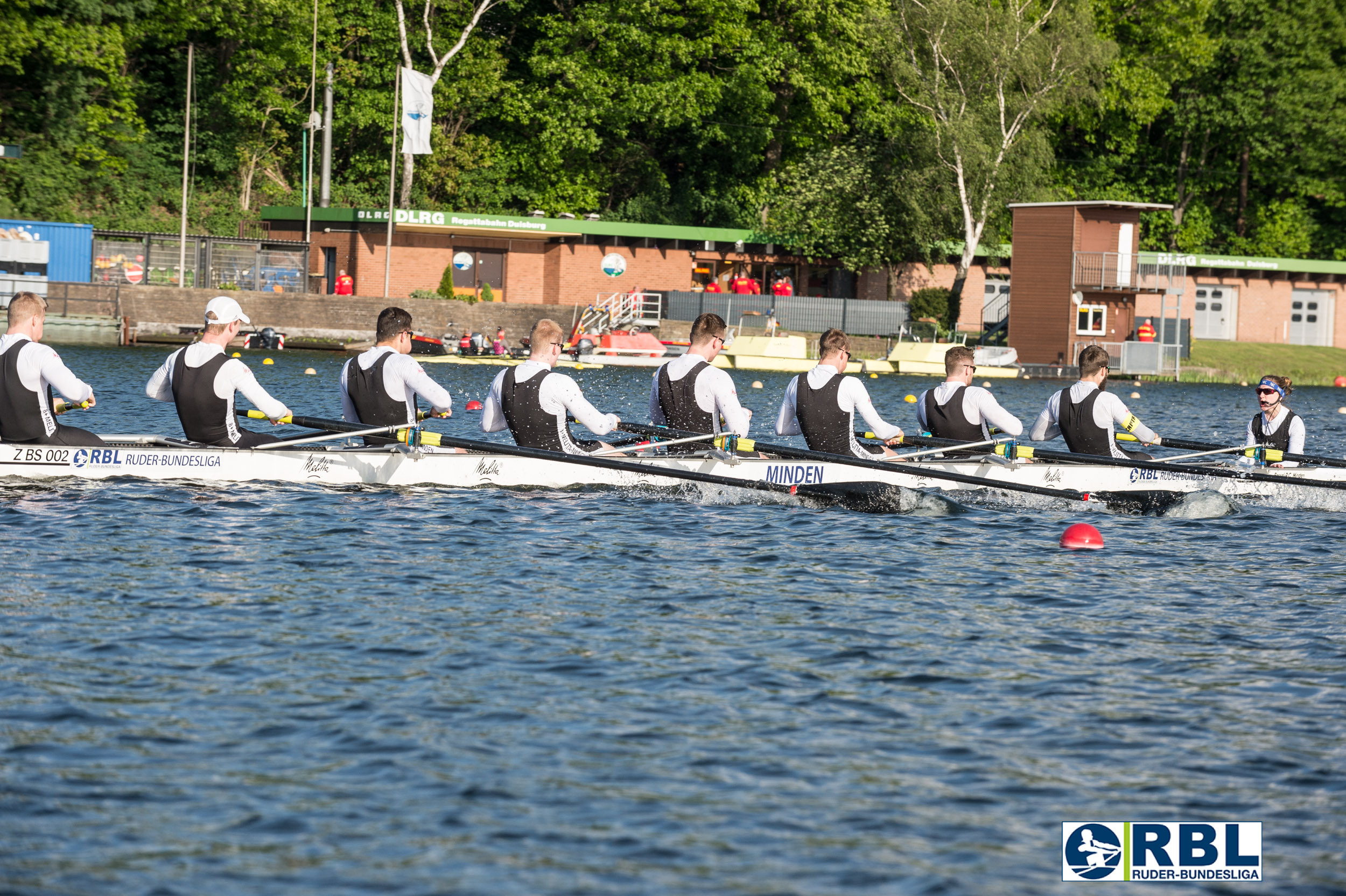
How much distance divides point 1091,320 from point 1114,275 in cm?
174

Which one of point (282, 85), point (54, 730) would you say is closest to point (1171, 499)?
point (54, 730)

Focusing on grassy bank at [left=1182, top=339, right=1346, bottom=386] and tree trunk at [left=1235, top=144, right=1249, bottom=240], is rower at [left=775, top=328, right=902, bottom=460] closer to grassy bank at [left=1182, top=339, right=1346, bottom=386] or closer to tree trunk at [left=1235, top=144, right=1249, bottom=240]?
grassy bank at [left=1182, top=339, right=1346, bottom=386]

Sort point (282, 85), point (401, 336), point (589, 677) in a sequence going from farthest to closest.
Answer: point (282, 85) → point (401, 336) → point (589, 677)

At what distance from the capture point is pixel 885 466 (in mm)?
14586

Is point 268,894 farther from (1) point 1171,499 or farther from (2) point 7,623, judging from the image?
(1) point 1171,499

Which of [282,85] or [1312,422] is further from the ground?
[282,85]

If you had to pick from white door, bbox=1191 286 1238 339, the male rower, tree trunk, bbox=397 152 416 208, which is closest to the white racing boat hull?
the male rower

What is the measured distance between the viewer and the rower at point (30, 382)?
1261 centimetres

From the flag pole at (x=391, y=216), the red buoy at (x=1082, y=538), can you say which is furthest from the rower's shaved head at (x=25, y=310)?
the flag pole at (x=391, y=216)

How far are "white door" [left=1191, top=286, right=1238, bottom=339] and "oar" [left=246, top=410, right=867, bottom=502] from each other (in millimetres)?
51810

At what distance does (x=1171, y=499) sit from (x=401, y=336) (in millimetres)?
7979

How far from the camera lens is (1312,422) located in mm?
33125

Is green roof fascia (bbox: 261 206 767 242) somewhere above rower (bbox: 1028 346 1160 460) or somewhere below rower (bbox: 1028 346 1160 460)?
above

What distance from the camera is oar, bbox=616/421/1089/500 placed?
→ 14.3 meters
